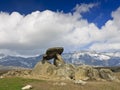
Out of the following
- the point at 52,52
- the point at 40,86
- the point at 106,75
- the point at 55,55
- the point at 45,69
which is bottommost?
the point at 40,86

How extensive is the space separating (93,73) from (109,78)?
4846mm

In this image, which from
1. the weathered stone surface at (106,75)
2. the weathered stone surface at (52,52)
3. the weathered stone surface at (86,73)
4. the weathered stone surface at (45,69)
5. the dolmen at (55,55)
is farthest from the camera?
the weathered stone surface at (52,52)

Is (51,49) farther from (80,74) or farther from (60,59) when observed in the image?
(80,74)

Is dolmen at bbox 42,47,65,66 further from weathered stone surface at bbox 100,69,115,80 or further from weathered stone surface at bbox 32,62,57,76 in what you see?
weathered stone surface at bbox 100,69,115,80

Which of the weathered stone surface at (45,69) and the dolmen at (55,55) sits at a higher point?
the dolmen at (55,55)

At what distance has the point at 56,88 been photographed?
2250 inches

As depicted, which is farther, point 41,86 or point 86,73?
point 86,73

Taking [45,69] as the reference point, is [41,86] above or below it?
below

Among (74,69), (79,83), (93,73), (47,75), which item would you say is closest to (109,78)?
(93,73)

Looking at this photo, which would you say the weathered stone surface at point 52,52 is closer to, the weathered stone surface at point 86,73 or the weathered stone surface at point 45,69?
the weathered stone surface at point 45,69

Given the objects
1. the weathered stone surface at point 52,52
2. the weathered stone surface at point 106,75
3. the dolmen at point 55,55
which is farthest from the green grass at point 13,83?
the weathered stone surface at point 52,52

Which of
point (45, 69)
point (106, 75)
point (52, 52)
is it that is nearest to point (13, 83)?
point (45, 69)

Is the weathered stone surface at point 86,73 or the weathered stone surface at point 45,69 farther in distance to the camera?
the weathered stone surface at point 45,69

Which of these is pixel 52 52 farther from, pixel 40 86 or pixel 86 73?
pixel 40 86
